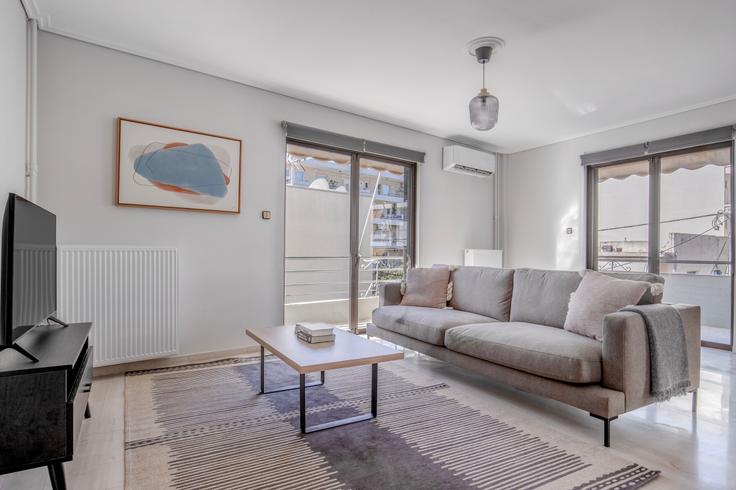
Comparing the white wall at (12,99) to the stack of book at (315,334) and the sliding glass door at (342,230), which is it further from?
the sliding glass door at (342,230)

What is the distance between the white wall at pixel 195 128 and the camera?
2812 mm

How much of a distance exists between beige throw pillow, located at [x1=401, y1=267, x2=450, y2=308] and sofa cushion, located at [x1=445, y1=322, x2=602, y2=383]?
2.60 feet

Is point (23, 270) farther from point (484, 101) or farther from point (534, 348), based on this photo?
point (484, 101)

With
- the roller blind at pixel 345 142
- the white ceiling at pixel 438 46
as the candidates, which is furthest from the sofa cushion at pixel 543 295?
the roller blind at pixel 345 142

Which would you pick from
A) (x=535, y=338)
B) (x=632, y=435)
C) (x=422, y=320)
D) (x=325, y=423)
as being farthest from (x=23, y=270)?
(x=632, y=435)

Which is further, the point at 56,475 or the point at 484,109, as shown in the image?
the point at 484,109

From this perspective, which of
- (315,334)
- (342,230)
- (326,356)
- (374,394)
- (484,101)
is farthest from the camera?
(342,230)

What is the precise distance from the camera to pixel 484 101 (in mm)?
2701

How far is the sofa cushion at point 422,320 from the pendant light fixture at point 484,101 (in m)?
1.41

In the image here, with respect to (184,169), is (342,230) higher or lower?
lower

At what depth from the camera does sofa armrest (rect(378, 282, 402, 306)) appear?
12.4 ft

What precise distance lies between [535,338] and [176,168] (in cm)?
288

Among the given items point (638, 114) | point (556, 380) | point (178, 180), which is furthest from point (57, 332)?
point (638, 114)

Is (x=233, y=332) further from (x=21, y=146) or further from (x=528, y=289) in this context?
(x=528, y=289)
